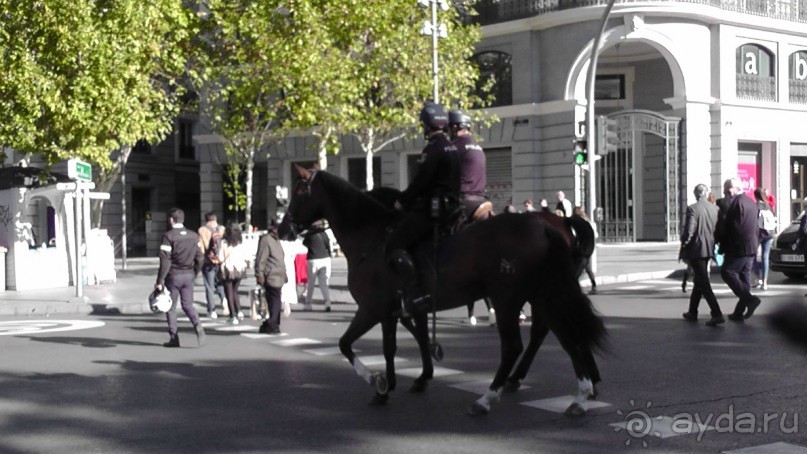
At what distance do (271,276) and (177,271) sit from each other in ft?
6.04

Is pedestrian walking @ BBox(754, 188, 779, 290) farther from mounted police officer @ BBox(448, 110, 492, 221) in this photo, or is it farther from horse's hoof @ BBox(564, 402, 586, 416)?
horse's hoof @ BBox(564, 402, 586, 416)

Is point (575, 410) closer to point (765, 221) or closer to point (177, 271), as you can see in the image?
point (177, 271)

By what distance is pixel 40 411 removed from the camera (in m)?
7.81

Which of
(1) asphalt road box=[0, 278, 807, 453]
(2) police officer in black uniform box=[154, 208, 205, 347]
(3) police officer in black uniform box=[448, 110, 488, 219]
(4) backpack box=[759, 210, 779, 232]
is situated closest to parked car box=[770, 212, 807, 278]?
(4) backpack box=[759, 210, 779, 232]

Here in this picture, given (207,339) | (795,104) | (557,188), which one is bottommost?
(207,339)

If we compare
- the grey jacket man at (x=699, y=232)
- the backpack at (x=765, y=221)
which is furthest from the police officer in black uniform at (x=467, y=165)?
the backpack at (x=765, y=221)

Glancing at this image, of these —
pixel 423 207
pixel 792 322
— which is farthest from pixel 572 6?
pixel 792 322

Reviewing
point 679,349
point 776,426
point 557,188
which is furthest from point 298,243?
point 557,188

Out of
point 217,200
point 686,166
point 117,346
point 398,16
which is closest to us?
point 117,346

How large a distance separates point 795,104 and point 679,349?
2643 centimetres

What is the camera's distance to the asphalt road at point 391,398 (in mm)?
6410

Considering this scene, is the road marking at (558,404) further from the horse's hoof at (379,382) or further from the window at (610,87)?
the window at (610,87)

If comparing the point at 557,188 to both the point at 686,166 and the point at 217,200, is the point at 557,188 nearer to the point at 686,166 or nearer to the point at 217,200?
the point at 686,166

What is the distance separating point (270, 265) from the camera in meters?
13.7
